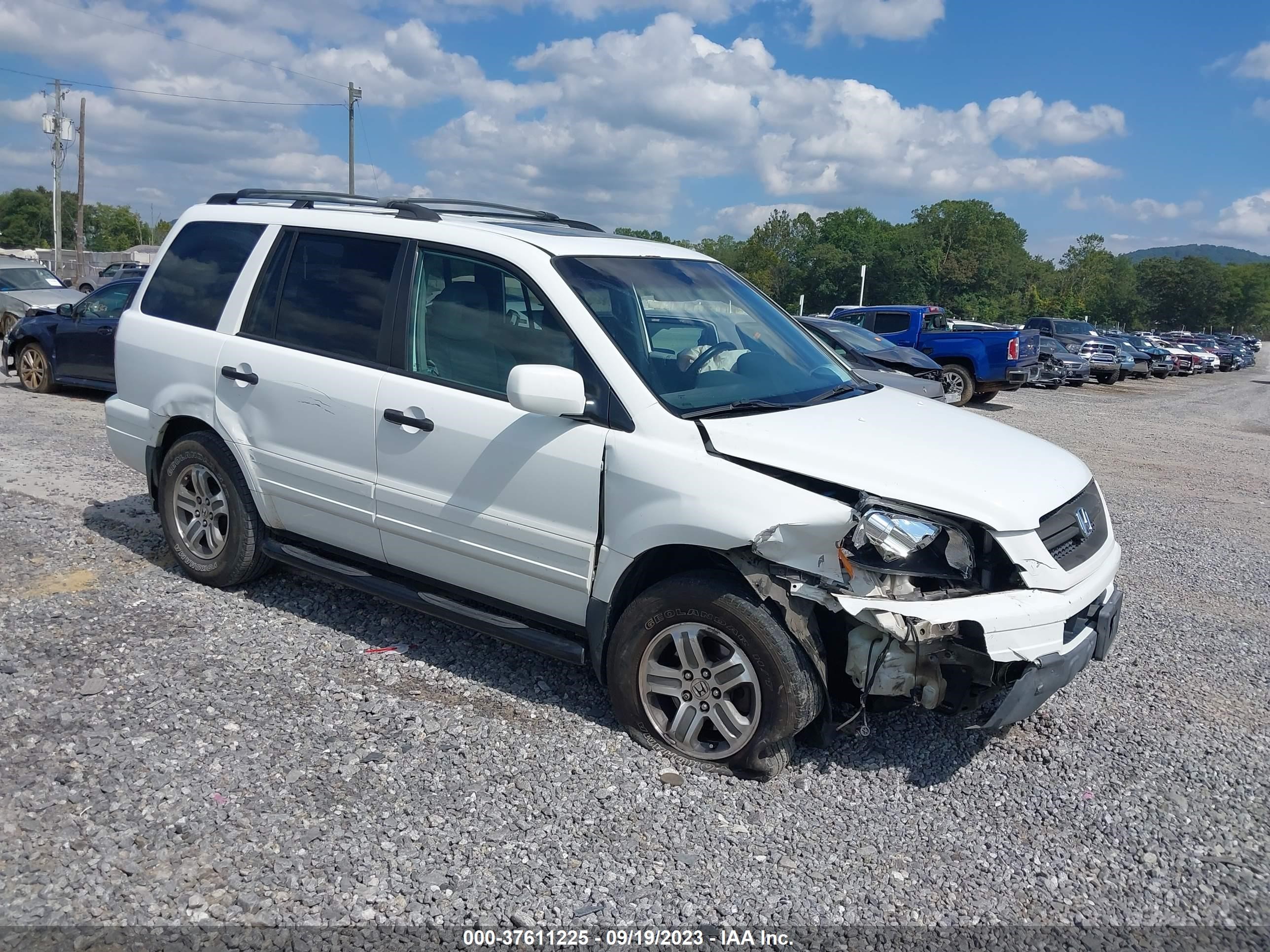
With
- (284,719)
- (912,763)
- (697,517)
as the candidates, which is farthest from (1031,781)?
(284,719)

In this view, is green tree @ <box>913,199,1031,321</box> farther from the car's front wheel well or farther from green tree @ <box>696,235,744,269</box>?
the car's front wheel well

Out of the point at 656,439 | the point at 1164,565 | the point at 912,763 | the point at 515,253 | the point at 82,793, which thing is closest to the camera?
the point at 82,793

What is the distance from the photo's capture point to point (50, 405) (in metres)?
12.3

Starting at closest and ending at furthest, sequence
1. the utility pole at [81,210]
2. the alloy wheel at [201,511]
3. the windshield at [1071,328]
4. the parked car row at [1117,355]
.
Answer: the alloy wheel at [201,511] < the parked car row at [1117,355] < the windshield at [1071,328] < the utility pole at [81,210]

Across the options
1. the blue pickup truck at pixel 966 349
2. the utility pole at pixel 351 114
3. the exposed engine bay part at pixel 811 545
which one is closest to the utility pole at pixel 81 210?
the utility pole at pixel 351 114

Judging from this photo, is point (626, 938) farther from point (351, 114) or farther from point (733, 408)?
point (351, 114)

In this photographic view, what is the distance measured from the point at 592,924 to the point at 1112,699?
9.54 ft

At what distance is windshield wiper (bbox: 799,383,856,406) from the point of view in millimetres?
4254

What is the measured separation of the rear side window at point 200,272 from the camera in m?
5.22

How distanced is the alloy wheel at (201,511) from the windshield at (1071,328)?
34.1 meters

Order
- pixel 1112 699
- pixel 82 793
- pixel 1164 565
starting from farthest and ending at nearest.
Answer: pixel 1164 565
pixel 1112 699
pixel 82 793

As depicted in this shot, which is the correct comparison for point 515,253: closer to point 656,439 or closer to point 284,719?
point 656,439

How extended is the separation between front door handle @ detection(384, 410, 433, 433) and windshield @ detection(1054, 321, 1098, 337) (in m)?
34.3

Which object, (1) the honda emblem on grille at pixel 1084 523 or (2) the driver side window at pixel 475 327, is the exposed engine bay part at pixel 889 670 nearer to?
(1) the honda emblem on grille at pixel 1084 523
